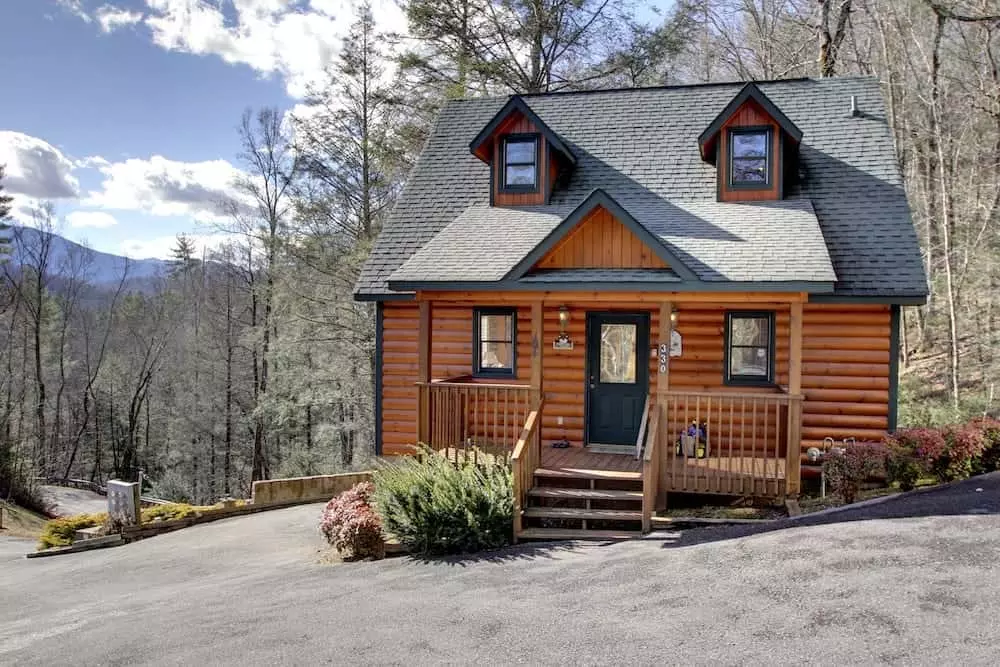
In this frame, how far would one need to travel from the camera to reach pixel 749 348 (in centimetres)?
1109

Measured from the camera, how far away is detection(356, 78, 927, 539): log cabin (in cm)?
931

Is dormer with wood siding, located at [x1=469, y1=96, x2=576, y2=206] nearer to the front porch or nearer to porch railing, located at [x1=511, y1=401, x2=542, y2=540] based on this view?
the front porch

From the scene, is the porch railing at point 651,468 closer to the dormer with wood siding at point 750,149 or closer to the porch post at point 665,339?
the porch post at point 665,339

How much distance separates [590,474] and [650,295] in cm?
265

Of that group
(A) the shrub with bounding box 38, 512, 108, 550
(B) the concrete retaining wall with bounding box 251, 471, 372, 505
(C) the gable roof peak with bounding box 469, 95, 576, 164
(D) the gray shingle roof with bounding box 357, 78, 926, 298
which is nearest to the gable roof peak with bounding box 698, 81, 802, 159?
(D) the gray shingle roof with bounding box 357, 78, 926, 298

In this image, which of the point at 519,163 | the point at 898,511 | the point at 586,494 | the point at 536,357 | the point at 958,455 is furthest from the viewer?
the point at 519,163

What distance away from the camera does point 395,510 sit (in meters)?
8.55

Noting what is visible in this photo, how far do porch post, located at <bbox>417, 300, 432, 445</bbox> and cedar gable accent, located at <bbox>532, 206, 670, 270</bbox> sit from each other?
1912 millimetres

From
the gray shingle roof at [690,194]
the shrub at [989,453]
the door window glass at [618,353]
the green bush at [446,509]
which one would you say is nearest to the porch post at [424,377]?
the gray shingle roof at [690,194]

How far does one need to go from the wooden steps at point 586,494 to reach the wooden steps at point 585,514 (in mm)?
180

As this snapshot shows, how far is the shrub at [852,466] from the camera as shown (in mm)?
8703

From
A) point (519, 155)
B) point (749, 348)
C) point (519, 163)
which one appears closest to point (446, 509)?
point (749, 348)

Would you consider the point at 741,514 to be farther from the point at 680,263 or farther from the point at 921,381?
the point at 921,381

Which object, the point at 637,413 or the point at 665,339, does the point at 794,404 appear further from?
the point at 637,413
